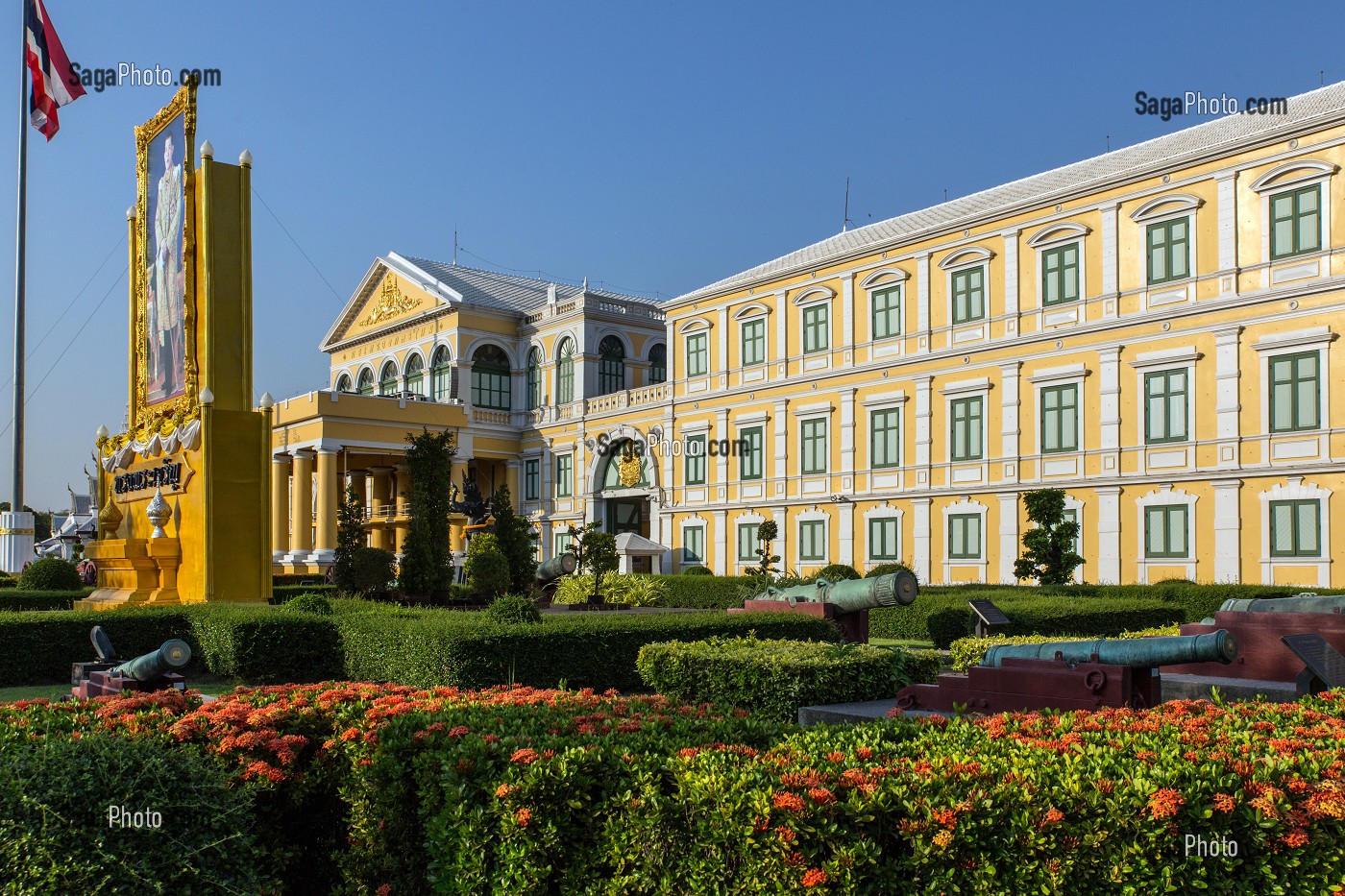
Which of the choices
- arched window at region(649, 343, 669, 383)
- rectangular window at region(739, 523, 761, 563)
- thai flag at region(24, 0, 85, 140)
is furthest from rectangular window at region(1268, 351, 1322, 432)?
arched window at region(649, 343, 669, 383)

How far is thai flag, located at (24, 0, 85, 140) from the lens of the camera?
84.6ft

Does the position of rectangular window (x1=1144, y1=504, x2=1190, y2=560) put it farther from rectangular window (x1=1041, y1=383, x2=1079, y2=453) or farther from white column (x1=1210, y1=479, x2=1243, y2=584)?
rectangular window (x1=1041, y1=383, x2=1079, y2=453)

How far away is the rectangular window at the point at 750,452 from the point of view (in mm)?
39500

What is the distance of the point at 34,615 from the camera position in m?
16.9

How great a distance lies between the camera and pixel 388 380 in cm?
5647

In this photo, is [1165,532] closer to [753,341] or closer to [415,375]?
[753,341]

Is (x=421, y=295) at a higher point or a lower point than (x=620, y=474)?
higher

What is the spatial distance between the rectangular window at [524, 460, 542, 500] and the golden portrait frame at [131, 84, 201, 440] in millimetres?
25501

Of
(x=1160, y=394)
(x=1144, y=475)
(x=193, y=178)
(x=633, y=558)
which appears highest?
(x=193, y=178)

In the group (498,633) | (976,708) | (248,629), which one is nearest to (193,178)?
(248,629)

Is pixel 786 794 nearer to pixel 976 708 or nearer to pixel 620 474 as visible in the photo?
pixel 976 708

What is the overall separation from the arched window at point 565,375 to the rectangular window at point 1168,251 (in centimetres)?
2663

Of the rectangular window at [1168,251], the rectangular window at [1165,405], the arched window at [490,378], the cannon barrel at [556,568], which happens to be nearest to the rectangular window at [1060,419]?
the rectangular window at [1165,405]

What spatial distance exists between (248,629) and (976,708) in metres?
10.4
